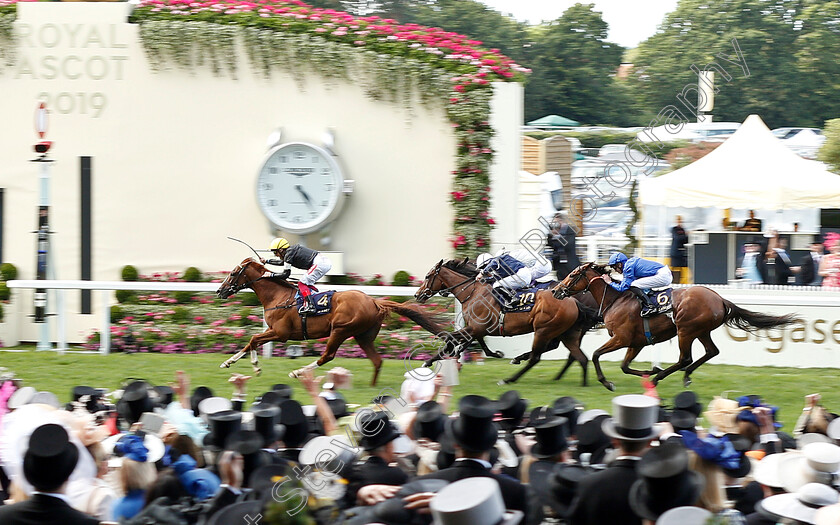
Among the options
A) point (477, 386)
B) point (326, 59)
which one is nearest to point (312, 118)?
point (326, 59)

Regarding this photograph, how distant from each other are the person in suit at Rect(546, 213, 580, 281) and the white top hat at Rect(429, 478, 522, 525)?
10.7m

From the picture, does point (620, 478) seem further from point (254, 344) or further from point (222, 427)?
point (254, 344)

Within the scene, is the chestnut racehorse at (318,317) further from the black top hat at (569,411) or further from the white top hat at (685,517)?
the white top hat at (685,517)

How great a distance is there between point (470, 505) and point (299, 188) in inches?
412

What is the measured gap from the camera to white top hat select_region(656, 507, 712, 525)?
277 centimetres

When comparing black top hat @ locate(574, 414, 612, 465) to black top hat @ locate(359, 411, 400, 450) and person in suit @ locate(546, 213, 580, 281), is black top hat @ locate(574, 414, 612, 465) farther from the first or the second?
person in suit @ locate(546, 213, 580, 281)

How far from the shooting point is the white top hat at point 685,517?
9.10 feet

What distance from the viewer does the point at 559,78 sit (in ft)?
132

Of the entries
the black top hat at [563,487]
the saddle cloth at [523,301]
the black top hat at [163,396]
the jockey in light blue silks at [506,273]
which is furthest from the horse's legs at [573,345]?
the black top hat at [563,487]

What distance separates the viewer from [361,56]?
13.0m

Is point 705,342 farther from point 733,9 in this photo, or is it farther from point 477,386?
point 733,9

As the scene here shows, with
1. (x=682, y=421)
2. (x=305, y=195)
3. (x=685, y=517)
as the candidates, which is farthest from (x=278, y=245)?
(x=685, y=517)

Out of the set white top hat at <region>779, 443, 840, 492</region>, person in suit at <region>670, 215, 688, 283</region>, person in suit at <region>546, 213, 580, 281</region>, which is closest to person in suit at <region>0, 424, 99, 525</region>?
white top hat at <region>779, 443, 840, 492</region>

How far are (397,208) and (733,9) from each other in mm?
26001
